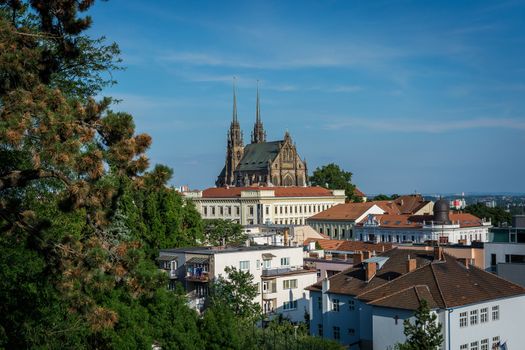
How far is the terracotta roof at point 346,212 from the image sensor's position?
108 m

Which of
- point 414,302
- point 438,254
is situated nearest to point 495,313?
point 438,254

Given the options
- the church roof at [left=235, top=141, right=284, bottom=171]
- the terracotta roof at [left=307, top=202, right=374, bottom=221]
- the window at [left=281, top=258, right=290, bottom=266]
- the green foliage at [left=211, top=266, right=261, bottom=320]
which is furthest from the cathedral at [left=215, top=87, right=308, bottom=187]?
the green foliage at [left=211, top=266, right=261, bottom=320]

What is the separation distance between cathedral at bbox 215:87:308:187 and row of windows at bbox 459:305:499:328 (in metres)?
104

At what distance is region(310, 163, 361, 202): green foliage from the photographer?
151m

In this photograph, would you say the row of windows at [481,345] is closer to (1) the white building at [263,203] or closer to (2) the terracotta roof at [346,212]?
(2) the terracotta roof at [346,212]

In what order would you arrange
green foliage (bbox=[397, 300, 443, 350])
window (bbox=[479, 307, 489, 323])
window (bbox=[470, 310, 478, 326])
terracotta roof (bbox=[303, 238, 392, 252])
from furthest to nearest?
terracotta roof (bbox=[303, 238, 392, 252]) → window (bbox=[479, 307, 489, 323]) → window (bbox=[470, 310, 478, 326]) → green foliage (bbox=[397, 300, 443, 350])

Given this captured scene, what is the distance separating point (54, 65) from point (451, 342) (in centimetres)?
2672

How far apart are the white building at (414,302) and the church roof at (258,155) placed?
10923 cm

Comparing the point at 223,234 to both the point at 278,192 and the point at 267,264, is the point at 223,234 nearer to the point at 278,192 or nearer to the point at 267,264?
the point at 267,264

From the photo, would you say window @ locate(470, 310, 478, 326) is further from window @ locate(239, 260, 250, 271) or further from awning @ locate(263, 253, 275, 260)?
awning @ locate(263, 253, 275, 260)

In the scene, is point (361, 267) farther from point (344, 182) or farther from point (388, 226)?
point (344, 182)

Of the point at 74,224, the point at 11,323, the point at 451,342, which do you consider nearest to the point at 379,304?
the point at 451,342

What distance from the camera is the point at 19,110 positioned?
13000 mm

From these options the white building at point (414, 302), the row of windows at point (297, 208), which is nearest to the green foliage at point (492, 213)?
the row of windows at point (297, 208)
